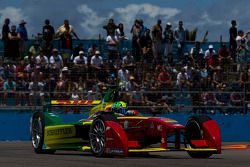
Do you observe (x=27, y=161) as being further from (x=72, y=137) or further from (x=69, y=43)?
(x=69, y=43)

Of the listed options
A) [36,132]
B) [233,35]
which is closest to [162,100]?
[233,35]

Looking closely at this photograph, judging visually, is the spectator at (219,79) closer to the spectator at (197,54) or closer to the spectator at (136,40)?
the spectator at (197,54)

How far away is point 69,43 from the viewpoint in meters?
28.8

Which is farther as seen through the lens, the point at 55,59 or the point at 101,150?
the point at 55,59

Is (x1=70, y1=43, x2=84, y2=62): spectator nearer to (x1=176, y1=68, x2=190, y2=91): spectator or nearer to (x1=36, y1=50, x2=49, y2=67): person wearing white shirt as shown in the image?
(x1=36, y1=50, x2=49, y2=67): person wearing white shirt

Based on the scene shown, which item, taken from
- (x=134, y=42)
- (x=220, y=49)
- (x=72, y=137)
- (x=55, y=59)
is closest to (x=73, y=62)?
(x=55, y=59)

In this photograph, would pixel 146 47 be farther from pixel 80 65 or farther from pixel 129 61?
pixel 80 65

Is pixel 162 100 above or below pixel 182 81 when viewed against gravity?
below

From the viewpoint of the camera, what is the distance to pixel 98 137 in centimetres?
1488

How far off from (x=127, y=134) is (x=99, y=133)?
0.89 meters

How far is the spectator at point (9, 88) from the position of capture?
81.9ft

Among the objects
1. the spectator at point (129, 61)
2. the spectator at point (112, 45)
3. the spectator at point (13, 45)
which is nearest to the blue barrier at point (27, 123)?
the spectator at point (129, 61)

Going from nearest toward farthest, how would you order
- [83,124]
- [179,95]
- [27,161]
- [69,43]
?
[27,161]
[83,124]
[179,95]
[69,43]

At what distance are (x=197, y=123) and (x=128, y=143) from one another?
1540 mm
